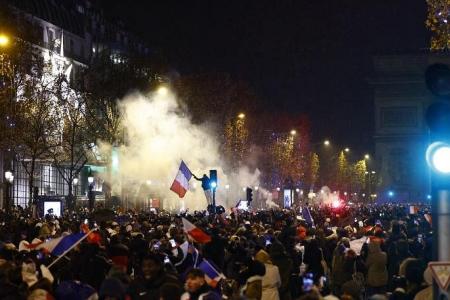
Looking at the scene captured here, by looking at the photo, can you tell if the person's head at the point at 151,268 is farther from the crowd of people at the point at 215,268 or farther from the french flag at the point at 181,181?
the french flag at the point at 181,181

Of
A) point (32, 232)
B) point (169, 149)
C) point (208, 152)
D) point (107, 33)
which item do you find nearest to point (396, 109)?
point (107, 33)

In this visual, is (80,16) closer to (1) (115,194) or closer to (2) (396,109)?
(1) (115,194)

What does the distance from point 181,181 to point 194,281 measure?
18.6 m

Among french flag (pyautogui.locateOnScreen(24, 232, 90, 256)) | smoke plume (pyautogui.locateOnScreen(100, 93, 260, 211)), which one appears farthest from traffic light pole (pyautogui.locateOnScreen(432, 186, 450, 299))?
smoke plume (pyautogui.locateOnScreen(100, 93, 260, 211))

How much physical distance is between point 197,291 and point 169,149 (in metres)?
56.4

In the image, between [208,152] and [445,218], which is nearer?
[445,218]

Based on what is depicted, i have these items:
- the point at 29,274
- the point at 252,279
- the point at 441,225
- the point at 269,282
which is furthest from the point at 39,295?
the point at 441,225

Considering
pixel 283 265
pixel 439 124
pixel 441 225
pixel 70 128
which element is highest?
pixel 70 128

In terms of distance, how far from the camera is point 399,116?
4574 inches

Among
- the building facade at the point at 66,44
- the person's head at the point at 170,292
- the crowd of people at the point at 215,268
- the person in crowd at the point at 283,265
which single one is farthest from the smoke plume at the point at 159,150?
the person's head at the point at 170,292

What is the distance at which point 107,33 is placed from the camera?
9862 centimetres

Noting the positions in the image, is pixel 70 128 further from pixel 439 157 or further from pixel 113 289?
pixel 439 157

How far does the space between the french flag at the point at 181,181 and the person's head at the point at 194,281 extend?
58.6 ft

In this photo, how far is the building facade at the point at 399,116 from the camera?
113 metres
